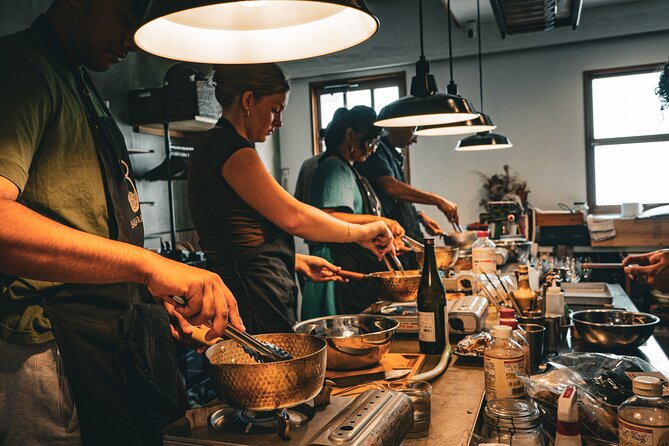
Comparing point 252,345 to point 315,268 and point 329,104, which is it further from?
point 329,104

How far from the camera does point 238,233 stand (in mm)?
2025

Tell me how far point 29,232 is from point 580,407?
112 cm

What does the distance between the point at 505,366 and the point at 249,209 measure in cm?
110

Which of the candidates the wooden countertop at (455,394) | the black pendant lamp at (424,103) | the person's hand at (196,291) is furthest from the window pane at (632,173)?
the person's hand at (196,291)

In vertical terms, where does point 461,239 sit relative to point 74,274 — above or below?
below

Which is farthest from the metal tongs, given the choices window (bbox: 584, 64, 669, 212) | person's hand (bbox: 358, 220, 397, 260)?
window (bbox: 584, 64, 669, 212)

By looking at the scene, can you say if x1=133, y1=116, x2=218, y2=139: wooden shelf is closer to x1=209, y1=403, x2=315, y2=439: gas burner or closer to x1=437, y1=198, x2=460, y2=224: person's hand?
x1=437, y1=198, x2=460, y2=224: person's hand

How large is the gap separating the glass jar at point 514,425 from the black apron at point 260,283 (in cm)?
105

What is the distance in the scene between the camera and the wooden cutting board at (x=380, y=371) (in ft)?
4.35

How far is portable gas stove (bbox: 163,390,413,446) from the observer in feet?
2.89

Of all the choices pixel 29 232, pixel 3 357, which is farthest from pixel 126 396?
pixel 29 232

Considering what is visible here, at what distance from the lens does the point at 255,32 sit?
126 cm

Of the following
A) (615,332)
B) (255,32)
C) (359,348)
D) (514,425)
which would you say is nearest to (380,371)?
(359,348)

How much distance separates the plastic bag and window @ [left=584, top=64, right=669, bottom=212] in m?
5.51
